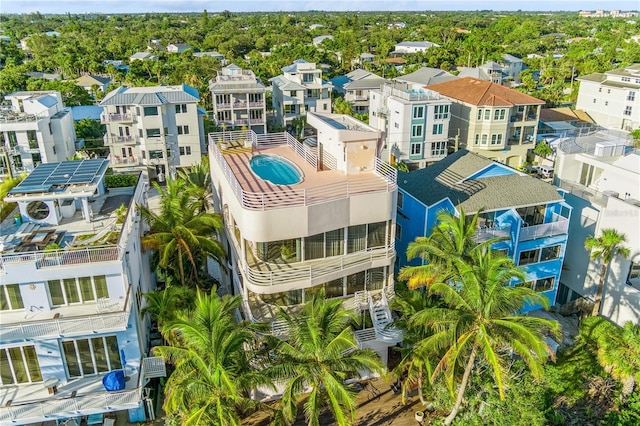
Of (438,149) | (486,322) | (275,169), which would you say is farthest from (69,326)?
(438,149)

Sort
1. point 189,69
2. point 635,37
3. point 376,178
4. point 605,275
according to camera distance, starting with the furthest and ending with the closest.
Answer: point 635,37 → point 189,69 → point 605,275 → point 376,178

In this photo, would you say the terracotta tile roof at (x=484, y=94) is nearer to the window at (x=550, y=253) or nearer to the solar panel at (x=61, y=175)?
the window at (x=550, y=253)

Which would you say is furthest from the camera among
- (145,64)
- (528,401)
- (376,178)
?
(145,64)

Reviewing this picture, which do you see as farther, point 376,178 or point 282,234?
point 376,178

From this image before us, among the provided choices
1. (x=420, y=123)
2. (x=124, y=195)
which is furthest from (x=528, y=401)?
(x=420, y=123)

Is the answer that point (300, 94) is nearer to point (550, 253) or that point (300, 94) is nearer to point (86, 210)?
point (550, 253)

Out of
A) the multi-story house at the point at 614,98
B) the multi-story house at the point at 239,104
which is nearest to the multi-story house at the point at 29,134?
the multi-story house at the point at 239,104

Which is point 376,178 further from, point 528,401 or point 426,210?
point 528,401
